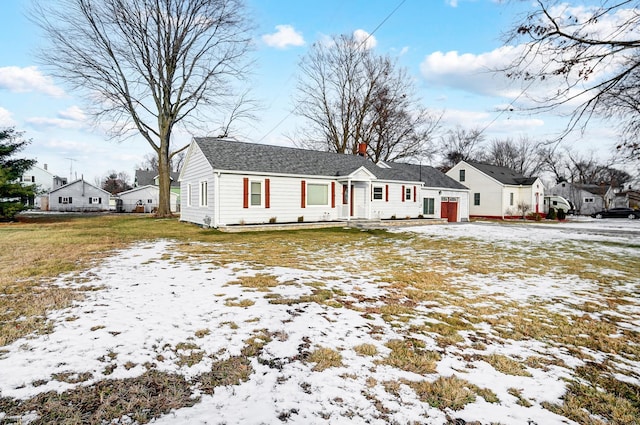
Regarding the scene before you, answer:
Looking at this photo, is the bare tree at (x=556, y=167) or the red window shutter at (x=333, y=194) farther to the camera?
the bare tree at (x=556, y=167)

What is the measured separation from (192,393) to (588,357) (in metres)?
4.03

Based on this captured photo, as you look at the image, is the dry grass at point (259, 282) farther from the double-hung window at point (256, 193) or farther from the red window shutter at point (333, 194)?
the red window shutter at point (333, 194)

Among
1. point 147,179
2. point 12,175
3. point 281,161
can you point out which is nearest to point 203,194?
point 281,161

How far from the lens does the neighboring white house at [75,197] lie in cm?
4291

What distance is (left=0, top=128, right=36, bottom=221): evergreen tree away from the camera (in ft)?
66.8

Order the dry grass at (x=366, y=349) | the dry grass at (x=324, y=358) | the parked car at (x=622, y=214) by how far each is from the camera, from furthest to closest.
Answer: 1. the parked car at (x=622, y=214)
2. the dry grass at (x=366, y=349)
3. the dry grass at (x=324, y=358)

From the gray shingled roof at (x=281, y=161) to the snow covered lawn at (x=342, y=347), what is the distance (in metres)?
10.3

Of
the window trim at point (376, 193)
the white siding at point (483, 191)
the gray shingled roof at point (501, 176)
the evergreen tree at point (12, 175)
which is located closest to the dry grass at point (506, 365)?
the window trim at point (376, 193)

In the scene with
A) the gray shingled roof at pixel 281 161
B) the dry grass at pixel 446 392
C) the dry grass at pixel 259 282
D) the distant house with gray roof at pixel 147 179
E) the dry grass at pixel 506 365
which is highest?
the distant house with gray roof at pixel 147 179

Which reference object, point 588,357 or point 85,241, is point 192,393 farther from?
point 85,241

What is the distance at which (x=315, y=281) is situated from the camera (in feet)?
20.4

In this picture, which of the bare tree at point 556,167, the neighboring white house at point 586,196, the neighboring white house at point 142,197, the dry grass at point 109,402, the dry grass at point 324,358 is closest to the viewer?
the dry grass at point 109,402

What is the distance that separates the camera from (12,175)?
2117cm

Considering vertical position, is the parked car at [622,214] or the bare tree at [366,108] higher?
the bare tree at [366,108]
